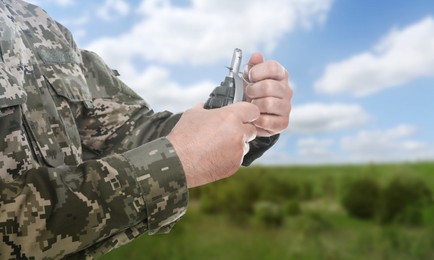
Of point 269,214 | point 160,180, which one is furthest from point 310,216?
point 160,180

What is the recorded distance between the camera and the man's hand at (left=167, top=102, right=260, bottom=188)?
1.20m

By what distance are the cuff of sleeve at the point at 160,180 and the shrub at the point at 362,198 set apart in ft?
19.5

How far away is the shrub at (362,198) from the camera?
684cm

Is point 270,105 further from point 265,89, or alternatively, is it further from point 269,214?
point 269,214

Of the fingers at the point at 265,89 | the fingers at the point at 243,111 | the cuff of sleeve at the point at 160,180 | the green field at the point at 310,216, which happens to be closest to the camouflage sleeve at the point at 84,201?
the cuff of sleeve at the point at 160,180

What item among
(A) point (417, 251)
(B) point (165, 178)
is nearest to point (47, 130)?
(B) point (165, 178)

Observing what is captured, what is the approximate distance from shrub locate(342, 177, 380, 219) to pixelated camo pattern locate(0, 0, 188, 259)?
5487 mm

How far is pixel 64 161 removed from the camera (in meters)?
1.54

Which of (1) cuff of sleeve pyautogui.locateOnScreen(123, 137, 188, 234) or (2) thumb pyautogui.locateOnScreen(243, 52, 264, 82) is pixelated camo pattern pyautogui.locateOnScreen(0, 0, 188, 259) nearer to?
(1) cuff of sleeve pyautogui.locateOnScreen(123, 137, 188, 234)

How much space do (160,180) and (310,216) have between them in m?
6.04

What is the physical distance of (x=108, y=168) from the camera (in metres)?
1.16

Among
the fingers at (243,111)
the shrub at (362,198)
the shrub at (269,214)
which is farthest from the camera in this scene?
the shrub at (362,198)

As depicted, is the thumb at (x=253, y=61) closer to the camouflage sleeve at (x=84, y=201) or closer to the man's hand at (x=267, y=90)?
the man's hand at (x=267, y=90)

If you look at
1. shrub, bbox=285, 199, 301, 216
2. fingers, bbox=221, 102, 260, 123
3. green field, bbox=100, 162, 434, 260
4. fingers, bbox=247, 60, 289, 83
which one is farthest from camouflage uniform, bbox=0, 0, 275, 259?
shrub, bbox=285, 199, 301, 216
